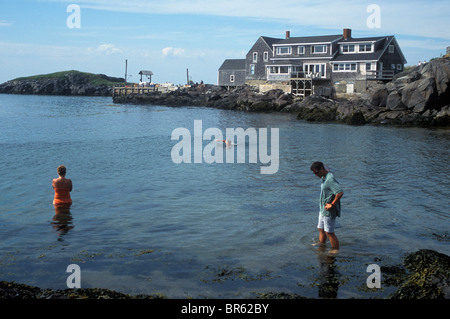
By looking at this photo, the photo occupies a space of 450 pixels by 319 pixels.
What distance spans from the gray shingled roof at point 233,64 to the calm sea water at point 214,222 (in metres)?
64.0

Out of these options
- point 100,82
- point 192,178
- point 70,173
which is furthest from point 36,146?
point 100,82

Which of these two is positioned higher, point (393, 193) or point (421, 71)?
point (421, 71)

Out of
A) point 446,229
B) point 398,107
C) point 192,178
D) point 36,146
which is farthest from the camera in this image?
point 398,107

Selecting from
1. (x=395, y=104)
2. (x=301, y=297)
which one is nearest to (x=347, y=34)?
(x=395, y=104)

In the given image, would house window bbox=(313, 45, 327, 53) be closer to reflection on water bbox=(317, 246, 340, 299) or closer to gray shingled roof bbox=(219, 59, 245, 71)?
gray shingled roof bbox=(219, 59, 245, 71)

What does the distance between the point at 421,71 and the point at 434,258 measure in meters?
47.5

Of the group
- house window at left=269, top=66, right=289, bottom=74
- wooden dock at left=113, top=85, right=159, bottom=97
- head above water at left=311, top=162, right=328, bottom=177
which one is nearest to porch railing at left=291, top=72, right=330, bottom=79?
house window at left=269, top=66, right=289, bottom=74

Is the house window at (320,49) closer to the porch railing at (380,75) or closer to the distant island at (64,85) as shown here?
the porch railing at (380,75)

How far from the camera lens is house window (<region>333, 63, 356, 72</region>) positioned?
224ft

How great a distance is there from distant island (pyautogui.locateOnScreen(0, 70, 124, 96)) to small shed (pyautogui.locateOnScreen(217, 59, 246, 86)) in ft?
244

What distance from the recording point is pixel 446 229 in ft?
41.8

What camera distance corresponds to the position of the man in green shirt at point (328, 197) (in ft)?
32.5

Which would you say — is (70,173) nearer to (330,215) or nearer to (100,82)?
(330,215)

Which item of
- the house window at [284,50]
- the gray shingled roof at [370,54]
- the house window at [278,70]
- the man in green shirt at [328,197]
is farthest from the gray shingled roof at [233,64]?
the man in green shirt at [328,197]
